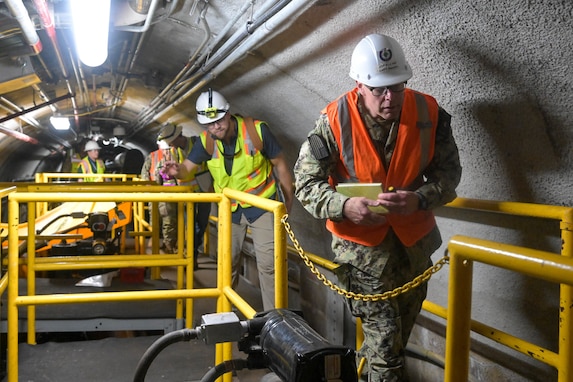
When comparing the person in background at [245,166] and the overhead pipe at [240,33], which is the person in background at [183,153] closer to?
the overhead pipe at [240,33]

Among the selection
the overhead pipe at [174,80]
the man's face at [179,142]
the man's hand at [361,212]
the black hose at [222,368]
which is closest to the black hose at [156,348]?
the black hose at [222,368]

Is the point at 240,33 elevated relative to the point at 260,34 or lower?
elevated

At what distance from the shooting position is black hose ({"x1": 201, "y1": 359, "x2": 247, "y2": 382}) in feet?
4.25

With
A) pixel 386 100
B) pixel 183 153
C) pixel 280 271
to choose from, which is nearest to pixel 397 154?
pixel 386 100

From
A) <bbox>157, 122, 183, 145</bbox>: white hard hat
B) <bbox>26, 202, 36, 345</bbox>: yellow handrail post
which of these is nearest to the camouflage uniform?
<bbox>26, 202, 36, 345</bbox>: yellow handrail post

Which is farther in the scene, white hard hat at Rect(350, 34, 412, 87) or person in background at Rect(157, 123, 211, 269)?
person in background at Rect(157, 123, 211, 269)

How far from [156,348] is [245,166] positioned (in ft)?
8.35

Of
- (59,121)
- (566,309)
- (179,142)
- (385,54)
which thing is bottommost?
(566,309)

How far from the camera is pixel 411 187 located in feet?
7.91

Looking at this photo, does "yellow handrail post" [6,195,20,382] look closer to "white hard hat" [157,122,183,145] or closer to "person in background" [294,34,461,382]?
"person in background" [294,34,461,382]

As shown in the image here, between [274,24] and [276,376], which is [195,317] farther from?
[276,376]

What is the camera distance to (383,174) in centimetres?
232

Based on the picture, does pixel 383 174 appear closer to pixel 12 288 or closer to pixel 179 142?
pixel 12 288

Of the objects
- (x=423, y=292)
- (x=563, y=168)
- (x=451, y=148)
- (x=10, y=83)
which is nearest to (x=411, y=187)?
(x=451, y=148)
